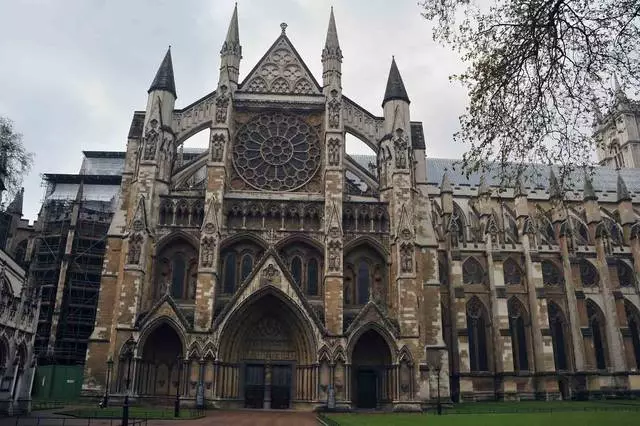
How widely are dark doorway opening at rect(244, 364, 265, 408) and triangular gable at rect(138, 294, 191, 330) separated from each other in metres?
4.64

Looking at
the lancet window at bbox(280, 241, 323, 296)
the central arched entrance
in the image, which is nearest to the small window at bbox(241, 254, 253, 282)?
the lancet window at bbox(280, 241, 323, 296)

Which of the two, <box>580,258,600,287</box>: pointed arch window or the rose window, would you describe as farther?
<box>580,258,600,287</box>: pointed arch window

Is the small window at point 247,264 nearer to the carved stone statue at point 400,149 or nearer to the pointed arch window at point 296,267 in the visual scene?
the pointed arch window at point 296,267

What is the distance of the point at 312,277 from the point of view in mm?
32438

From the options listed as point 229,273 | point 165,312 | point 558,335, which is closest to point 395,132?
point 229,273

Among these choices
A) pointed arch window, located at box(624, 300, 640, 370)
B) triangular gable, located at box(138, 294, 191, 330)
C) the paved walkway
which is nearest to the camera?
the paved walkway

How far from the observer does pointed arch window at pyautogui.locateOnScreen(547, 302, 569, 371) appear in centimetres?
4369

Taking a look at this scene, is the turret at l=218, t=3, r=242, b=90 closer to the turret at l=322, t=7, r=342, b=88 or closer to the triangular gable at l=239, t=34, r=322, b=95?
the triangular gable at l=239, t=34, r=322, b=95

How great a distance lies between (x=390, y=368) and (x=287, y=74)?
68.6 ft

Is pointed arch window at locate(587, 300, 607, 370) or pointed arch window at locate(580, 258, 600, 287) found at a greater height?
pointed arch window at locate(580, 258, 600, 287)

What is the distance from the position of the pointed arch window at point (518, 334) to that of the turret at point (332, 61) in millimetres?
Answer: 23498

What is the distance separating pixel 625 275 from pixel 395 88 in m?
28.6

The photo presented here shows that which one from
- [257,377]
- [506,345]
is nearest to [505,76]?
[257,377]

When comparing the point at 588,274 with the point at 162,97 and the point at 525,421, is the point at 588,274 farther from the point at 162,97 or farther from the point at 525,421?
the point at 162,97
